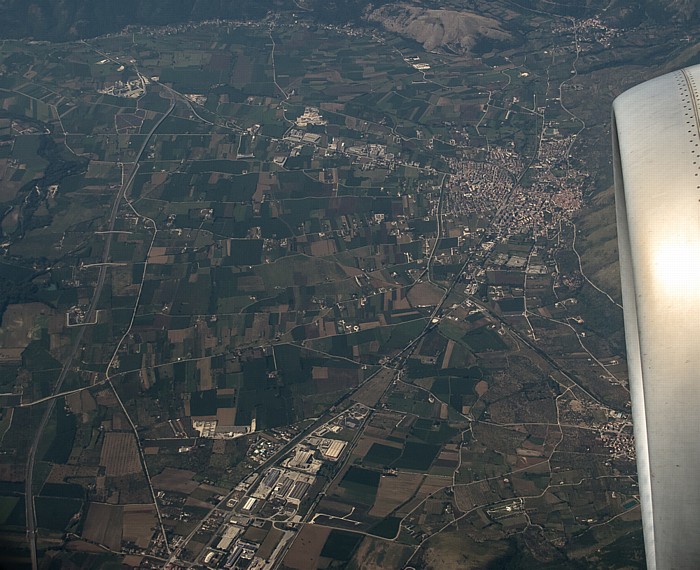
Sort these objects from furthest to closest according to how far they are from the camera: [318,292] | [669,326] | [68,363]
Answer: [318,292] < [68,363] < [669,326]

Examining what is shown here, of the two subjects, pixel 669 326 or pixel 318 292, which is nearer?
pixel 669 326

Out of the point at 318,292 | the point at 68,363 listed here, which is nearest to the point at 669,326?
the point at 318,292

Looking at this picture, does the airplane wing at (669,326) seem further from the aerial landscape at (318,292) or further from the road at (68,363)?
the road at (68,363)

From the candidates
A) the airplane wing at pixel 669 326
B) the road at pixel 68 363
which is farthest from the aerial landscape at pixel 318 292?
the airplane wing at pixel 669 326

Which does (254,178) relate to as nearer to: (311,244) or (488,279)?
(311,244)

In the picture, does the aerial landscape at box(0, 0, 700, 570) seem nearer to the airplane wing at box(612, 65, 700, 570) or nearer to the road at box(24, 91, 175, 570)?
the road at box(24, 91, 175, 570)

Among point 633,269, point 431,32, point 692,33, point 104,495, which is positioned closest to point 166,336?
point 104,495

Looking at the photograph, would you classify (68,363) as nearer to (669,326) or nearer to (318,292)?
(318,292)
